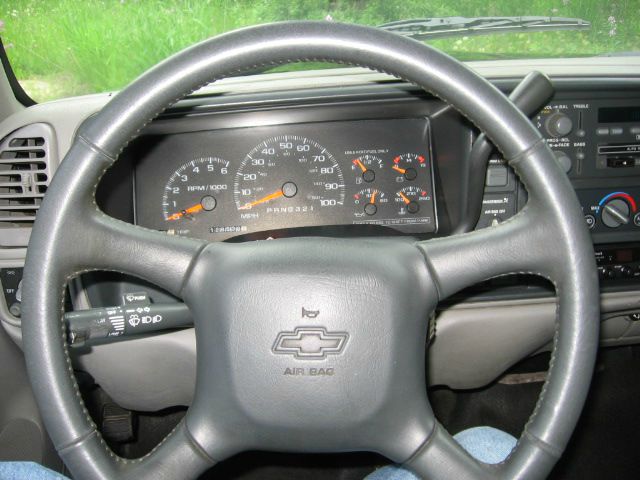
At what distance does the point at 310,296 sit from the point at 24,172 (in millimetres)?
1010

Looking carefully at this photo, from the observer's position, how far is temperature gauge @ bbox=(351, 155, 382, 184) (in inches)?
74.7

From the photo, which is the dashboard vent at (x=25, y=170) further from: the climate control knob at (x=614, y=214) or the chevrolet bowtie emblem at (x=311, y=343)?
the climate control knob at (x=614, y=214)

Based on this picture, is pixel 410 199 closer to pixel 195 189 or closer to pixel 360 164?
pixel 360 164

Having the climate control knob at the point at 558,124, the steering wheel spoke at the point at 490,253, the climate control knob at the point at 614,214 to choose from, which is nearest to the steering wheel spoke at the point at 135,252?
the steering wheel spoke at the point at 490,253

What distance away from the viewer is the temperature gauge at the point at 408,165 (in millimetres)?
1911

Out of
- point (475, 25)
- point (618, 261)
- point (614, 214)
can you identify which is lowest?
point (618, 261)

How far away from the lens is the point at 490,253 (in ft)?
3.87

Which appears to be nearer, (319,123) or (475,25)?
(319,123)

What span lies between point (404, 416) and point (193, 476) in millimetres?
368

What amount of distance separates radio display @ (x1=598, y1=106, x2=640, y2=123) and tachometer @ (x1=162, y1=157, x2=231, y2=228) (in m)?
1.00

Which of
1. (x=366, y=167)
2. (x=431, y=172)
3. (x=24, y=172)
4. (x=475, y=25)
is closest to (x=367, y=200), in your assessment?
(x=366, y=167)

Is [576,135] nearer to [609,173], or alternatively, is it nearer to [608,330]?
[609,173]

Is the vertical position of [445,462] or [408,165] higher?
[408,165]

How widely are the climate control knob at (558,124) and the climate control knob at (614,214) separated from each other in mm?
232
